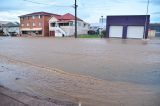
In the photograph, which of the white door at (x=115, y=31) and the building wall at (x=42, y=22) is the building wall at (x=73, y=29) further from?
the white door at (x=115, y=31)

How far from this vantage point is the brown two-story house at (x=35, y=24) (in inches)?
2220

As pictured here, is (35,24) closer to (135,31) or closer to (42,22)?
(42,22)

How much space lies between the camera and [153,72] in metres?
7.21

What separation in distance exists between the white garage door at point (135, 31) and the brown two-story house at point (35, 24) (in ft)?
93.4

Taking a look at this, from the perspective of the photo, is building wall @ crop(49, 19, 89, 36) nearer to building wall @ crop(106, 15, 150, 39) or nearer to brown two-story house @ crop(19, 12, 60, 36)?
brown two-story house @ crop(19, 12, 60, 36)

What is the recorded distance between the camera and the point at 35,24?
58156mm

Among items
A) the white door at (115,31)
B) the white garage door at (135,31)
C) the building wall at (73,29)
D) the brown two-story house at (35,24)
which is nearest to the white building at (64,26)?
the building wall at (73,29)

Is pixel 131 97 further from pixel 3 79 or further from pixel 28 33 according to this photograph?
pixel 28 33

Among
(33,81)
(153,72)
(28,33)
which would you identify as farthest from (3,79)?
(28,33)

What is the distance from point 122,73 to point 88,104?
10.9ft

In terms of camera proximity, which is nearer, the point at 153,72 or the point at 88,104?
the point at 88,104

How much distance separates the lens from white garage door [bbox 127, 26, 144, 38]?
36.1m

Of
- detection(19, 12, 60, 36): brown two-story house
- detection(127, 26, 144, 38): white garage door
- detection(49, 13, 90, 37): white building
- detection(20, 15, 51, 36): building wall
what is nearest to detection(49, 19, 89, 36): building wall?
detection(49, 13, 90, 37): white building

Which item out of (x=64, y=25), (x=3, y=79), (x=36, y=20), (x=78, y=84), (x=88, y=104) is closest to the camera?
(x=88, y=104)
